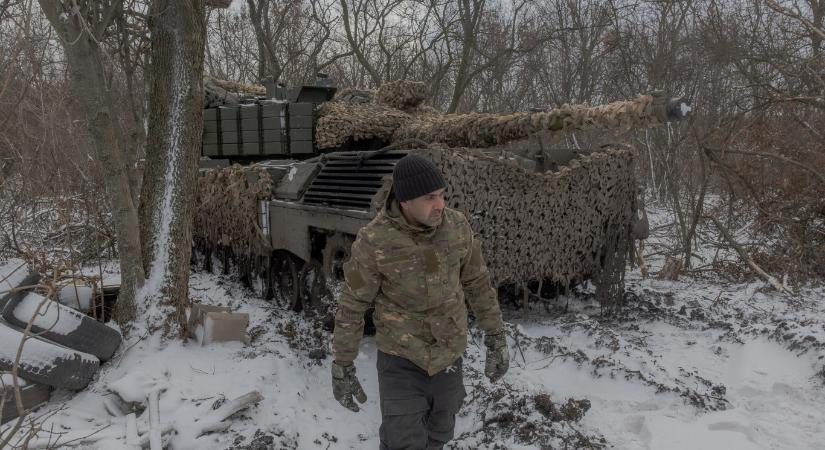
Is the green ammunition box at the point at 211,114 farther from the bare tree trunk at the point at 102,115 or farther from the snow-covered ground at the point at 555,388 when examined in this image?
the snow-covered ground at the point at 555,388

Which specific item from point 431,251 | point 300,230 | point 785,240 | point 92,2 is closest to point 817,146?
point 785,240

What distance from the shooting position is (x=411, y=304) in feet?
8.89

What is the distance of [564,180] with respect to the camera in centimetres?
535

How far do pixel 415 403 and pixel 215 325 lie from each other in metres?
2.42

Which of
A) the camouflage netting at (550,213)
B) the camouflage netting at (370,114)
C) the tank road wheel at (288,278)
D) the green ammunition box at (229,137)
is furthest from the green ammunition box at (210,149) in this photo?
the camouflage netting at (550,213)

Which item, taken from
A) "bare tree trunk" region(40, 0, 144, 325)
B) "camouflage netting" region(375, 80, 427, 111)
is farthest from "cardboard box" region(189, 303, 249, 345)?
"camouflage netting" region(375, 80, 427, 111)

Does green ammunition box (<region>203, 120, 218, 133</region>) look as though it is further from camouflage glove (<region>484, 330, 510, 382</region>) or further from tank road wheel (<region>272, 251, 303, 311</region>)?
camouflage glove (<region>484, 330, 510, 382</region>)

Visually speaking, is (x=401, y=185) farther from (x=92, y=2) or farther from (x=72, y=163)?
(x=72, y=163)

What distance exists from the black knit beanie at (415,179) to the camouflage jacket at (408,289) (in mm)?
146

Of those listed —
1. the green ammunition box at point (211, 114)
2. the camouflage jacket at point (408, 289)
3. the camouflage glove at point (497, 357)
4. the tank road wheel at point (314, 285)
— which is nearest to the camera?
the camouflage jacket at point (408, 289)

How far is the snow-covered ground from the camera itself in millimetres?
3471

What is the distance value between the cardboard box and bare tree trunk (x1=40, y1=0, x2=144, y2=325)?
1.58ft

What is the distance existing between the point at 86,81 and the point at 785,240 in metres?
7.55

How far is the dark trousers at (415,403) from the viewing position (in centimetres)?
270
